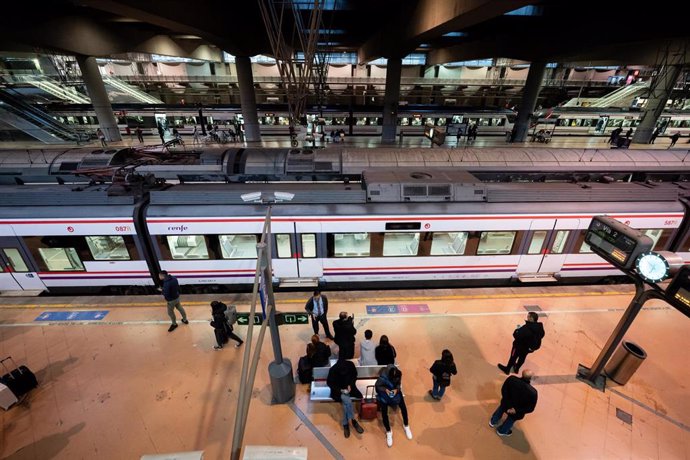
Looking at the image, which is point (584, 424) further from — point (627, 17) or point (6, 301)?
point (627, 17)

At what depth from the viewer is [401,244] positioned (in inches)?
341

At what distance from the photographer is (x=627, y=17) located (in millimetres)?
17906

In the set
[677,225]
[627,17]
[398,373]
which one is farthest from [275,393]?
[627,17]

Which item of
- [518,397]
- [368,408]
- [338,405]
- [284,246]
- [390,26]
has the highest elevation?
[390,26]

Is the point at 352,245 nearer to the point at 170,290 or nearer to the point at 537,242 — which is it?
the point at 170,290

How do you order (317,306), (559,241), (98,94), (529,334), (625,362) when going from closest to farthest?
(529,334) < (625,362) < (317,306) < (559,241) < (98,94)

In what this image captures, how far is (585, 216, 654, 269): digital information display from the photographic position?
520 cm

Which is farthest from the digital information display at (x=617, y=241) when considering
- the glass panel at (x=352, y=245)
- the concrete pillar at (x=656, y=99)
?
the concrete pillar at (x=656, y=99)

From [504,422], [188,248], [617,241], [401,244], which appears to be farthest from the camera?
[401,244]

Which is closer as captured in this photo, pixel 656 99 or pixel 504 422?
pixel 504 422

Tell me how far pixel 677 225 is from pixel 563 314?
4363 millimetres

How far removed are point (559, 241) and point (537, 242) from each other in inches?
26.9

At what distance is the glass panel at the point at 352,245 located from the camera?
8500 millimetres

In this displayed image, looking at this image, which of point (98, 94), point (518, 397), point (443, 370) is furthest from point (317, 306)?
point (98, 94)
